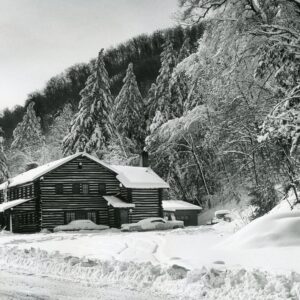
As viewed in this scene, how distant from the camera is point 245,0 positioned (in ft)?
58.9

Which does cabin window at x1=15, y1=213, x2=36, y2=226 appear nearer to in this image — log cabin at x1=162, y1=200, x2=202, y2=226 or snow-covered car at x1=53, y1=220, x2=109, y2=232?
snow-covered car at x1=53, y1=220, x2=109, y2=232

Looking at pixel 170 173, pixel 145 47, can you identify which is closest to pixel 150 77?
pixel 145 47

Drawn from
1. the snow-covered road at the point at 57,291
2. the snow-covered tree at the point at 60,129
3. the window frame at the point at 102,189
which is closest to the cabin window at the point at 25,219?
the window frame at the point at 102,189

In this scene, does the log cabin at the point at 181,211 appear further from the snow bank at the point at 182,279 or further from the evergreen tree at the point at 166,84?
the snow bank at the point at 182,279

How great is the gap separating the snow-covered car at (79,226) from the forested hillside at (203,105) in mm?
10564

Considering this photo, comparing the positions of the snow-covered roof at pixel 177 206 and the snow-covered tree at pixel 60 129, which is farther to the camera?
the snow-covered tree at pixel 60 129

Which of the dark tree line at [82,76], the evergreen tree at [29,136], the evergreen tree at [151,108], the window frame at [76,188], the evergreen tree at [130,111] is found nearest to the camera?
the window frame at [76,188]

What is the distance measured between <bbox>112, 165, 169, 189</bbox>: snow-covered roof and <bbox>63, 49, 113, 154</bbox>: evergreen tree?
7.20m

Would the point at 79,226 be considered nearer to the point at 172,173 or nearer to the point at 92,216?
the point at 92,216

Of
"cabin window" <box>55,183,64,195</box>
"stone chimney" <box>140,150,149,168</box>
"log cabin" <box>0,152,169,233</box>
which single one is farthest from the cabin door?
"stone chimney" <box>140,150,149,168</box>

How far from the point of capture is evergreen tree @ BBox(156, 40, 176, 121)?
58094 millimetres

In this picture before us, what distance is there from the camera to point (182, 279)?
36.6ft

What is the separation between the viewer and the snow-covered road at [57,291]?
33.0ft

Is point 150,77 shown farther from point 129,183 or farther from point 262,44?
point 262,44
